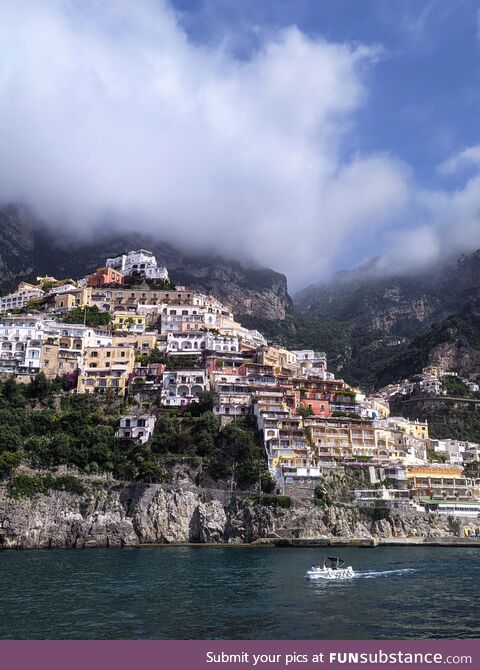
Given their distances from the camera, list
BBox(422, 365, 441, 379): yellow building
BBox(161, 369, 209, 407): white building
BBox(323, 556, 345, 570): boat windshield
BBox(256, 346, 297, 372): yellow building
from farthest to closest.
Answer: BBox(422, 365, 441, 379): yellow building, BBox(256, 346, 297, 372): yellow building, BBox(161, 369, 209, 407): white building, BBox(323, 556, 345, 570): boat windshield

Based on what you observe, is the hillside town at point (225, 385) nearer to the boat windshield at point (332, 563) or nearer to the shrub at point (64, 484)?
the shrub at point (64, 484)

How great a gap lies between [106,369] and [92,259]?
280ft

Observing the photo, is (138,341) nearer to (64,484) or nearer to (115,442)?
(115,442)

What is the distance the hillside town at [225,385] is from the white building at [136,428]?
119 mm

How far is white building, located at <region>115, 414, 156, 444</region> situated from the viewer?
229 ft

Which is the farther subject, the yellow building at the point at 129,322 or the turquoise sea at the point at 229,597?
the yellow building at the point at 129,322

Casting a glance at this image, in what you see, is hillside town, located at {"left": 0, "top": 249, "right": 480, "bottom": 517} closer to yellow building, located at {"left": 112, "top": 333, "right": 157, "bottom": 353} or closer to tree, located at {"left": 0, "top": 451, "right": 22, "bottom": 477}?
yellow building, located at {"left": 112, "top": 333, "right": 157, "bottom": 353}

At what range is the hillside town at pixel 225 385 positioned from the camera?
7169cm

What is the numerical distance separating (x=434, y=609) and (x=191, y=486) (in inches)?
1391

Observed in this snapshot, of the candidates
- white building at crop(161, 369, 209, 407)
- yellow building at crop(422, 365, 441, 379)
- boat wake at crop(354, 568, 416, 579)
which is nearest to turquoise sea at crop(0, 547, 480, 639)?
boat wake at crop(354, 568, 416, 579)

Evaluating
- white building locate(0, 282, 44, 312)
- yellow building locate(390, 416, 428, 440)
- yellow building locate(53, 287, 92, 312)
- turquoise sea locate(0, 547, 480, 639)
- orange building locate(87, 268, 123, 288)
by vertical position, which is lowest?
turquoise sea locate(0, 547, 480, 639)

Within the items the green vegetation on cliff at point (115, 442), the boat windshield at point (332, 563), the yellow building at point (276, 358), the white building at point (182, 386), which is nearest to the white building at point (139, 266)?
the yellow building at point (276, 358)

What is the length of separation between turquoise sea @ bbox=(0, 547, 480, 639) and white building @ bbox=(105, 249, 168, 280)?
69.9 metres
